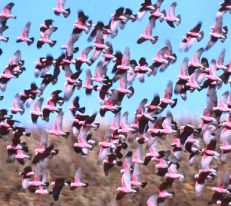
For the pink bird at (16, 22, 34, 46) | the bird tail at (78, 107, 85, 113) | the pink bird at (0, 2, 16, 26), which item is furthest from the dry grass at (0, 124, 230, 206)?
the pink bird at (0, 2, 16, 26)

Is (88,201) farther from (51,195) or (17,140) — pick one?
(17,140)

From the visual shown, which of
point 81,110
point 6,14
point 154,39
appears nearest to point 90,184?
point 81,110

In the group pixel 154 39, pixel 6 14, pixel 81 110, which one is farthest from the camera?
pixel 6 14

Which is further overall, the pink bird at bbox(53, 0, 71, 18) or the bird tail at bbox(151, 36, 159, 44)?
the pink bird at bbox(53, 0, 71, 18)

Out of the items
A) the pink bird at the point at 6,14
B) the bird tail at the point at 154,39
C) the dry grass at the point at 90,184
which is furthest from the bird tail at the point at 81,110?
the pink bird at the point at 6,14

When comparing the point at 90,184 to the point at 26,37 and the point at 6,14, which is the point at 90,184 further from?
the point at 6,14

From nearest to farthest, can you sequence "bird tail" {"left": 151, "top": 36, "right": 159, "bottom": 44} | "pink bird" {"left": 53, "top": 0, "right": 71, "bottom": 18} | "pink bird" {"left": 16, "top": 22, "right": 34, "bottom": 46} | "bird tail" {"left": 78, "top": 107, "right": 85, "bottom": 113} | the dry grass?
the dry grass → "bird tail" {"left": 78, "top": 107, "right": 85, "bottom": 113} → "bird tail" {"left": 151, "top": 36, "right": 159, "bottom": 44} → "pink bird" {"left": 53, "top": 0, "right": 71, "bottom": 18} → "pink bird" {"left": 16, "top": 22, "right": 34, "bottom": 46}

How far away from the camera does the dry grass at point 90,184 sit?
1334 centimetres

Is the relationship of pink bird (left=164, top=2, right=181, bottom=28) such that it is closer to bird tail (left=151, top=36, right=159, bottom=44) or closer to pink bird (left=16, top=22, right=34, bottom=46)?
bird tail (left=151, top=36, right=159, bottom=44)

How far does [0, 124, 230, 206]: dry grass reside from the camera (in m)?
13.3

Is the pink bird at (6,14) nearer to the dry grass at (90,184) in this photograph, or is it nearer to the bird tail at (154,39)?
the dry grass at (90,184)

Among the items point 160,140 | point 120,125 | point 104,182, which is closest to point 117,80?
point 120,125

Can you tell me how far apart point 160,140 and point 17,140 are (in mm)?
4168

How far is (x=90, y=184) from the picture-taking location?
46.6 ft
